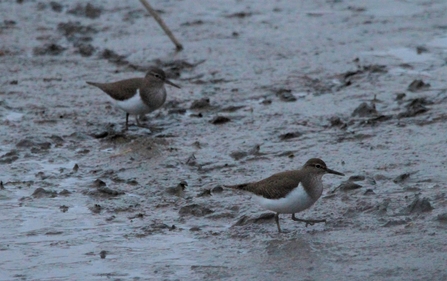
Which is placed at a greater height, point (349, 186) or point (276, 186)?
point (276, 186)

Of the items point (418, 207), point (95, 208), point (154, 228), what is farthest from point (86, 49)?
point (418, 207)

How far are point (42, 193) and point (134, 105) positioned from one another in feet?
9.71

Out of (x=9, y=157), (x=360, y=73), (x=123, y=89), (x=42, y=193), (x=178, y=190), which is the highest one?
(x=360, y=73)

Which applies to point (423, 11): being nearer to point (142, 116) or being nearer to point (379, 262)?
point (142, 116)

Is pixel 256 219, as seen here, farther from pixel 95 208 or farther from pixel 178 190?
pixel 95 208

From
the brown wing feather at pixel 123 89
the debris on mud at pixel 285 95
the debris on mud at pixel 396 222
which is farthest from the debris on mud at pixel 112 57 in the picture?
the debris on mud at pixel 396 222

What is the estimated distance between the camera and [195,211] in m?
9.63

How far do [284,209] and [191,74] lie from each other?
668cm

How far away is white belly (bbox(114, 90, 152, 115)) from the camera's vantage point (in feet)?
42.6

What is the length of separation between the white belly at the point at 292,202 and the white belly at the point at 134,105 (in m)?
4.44

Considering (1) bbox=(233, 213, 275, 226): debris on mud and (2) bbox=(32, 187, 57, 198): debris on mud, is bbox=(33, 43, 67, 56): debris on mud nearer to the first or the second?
(2) bbox=(32, 187, 57, 198): debris on mud

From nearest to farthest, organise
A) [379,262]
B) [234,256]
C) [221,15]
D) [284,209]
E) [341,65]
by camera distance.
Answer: [379,262] → [234,256] → [284,209] → [341,65] → [221,15]

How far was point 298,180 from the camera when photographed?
911 centimetres

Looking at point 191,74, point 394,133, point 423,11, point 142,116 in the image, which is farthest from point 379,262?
point 423,11
